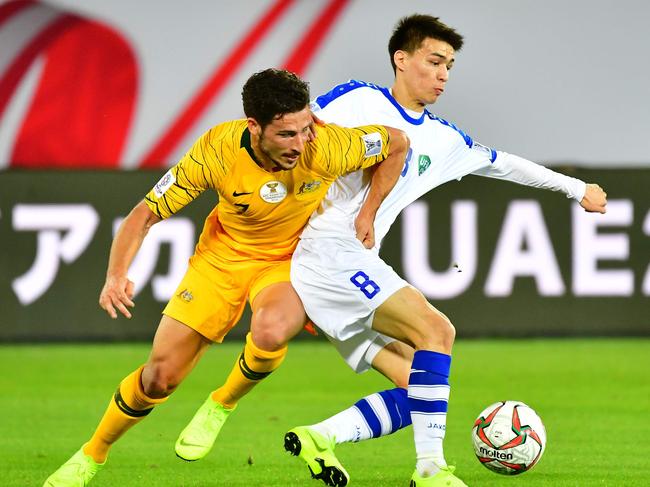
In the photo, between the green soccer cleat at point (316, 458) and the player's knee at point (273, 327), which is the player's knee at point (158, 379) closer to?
the player's knee at point (273, 327)

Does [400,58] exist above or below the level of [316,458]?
above

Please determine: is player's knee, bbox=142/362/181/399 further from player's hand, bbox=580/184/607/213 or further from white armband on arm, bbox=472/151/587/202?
player's hand, bbox=580/184/607/213

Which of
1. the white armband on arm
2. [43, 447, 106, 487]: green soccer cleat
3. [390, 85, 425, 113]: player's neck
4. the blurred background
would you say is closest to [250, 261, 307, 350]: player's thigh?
[43, 447, 106, 487]: green soccer cleat

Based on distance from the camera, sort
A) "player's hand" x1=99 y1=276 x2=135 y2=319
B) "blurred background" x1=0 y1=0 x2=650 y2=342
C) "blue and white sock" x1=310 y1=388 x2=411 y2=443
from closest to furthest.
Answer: "player's hand" x1=99 y1=276 x2=135 y2=319
"blue and white sock" x1=310 y1=388 x2=411 y2=443
"blurred background" x1=0 y1=0 x2=650 y2=342

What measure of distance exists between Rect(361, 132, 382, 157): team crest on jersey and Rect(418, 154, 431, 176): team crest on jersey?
435mm

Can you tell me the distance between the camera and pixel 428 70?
620cm

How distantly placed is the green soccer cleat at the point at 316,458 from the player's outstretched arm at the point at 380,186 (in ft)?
2.84

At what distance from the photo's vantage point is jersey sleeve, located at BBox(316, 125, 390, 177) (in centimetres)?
564

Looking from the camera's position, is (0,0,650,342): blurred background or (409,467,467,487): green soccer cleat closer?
(409,467,467,487): green soccer cleat

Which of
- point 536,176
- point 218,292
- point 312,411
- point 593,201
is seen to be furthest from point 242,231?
point 312,411

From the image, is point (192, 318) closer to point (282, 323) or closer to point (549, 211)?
point (282, 323)

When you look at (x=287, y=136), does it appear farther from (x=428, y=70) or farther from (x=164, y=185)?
(x=428, y=70)

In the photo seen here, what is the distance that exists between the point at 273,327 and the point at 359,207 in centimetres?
69

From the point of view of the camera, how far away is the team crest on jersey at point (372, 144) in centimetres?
571
